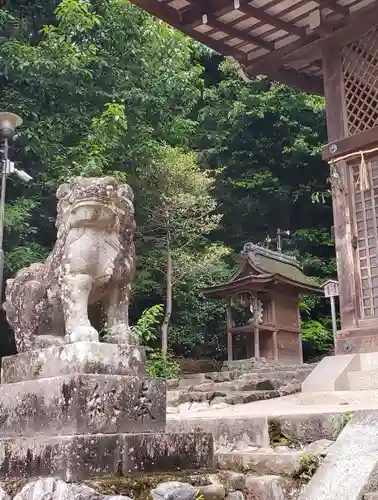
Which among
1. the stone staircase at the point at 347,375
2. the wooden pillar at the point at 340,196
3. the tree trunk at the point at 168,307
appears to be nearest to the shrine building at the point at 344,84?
the wooden pillar at the point at 340,196

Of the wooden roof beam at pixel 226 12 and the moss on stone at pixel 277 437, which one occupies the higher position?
the wooden roof beam at pixel 226 12

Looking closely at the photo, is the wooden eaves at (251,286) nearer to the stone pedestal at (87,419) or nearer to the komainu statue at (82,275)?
the komainu statue at (82,275)

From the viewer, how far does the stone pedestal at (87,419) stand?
285 centimetres

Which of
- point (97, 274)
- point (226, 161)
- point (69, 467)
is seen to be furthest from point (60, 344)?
point (226, 161)

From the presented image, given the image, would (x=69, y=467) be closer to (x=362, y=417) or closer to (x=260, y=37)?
(x=362, y=417)

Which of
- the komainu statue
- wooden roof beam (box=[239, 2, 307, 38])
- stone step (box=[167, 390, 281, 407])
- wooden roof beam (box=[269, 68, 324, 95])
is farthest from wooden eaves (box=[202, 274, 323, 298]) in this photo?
the komainu statue

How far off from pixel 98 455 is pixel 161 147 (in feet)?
41.3

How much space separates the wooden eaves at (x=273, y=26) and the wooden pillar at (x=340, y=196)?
35 centimetres

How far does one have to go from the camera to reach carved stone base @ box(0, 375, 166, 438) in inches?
116

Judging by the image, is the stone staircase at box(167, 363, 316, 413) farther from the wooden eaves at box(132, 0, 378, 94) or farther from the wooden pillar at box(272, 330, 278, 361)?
the wooden eaves at box(132, 0, 378, 94)

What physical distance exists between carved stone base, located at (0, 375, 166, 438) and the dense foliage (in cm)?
849

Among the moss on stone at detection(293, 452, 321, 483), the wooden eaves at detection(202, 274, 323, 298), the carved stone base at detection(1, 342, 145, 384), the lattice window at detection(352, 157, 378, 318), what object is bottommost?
the moss on stone at detection(293, 452, 321, 483)

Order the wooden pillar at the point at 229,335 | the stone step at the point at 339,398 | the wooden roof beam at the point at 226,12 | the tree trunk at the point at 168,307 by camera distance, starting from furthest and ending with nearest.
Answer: the wooden pillar at the point at 229,335 → the tree trunk at the point at 168,307 → the wooden roof beam at the point at 226,12 → the stone step at the point at 339,398

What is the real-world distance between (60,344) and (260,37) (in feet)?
21.7
